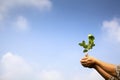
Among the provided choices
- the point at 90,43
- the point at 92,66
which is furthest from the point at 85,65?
the point at 90,43

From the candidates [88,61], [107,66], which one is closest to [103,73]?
[107,66]

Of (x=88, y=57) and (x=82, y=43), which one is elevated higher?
(x=82, y=43)

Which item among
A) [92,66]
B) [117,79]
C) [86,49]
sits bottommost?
[117,79]

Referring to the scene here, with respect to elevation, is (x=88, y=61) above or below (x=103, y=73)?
above

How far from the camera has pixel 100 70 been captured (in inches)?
201

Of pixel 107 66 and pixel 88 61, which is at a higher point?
pixel 88 61

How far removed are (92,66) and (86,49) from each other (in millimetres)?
409

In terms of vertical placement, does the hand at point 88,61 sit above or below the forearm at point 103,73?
above

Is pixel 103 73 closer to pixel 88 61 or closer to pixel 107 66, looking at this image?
pixel 107 66

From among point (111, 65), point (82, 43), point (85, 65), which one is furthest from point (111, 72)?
point (82, 43)

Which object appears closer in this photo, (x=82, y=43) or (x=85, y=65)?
(x=85, y=65)

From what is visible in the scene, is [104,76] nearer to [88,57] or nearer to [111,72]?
[111,72]

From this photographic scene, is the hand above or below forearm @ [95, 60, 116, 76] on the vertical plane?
above

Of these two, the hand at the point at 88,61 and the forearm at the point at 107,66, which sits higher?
the hand at the point at 88,61
